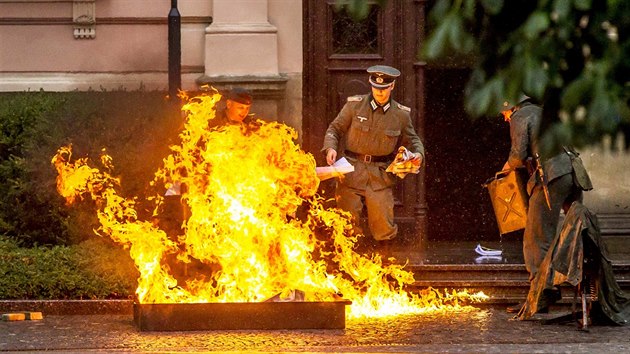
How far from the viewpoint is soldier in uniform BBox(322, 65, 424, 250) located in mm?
13523

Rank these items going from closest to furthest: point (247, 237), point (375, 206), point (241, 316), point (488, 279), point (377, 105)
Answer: point (241, 316) < point (247, 237) < point (375, 206) < point (377, 105) < point (488, 279)

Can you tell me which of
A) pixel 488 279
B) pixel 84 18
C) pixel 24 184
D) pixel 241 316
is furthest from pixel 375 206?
pixel 84 18

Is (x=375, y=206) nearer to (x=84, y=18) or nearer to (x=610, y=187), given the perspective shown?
(x=610, y=187)

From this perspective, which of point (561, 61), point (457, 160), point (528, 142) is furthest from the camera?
point (457, 160)

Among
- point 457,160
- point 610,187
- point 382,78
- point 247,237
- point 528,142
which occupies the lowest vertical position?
point 247,237

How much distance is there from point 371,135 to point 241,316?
101 inches

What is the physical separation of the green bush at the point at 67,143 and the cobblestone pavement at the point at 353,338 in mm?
1900

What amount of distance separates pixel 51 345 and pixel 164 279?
1.19 metres

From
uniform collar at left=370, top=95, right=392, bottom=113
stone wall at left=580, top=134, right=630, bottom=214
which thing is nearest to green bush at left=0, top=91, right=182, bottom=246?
uniform collar at left=370, top=95, right=392, bottom=113

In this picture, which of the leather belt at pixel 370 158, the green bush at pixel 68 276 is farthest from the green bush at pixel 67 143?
the leather belt at pixel 370 158

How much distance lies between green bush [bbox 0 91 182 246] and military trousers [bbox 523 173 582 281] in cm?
357

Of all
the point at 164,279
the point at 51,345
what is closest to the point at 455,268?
the point at 164,279

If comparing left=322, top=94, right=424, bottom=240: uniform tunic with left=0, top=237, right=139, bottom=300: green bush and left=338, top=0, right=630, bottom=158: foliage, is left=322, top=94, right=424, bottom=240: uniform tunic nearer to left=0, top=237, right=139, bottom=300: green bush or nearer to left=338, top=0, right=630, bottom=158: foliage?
Result: left=0, top=237, right=139, bottom=300: green bush

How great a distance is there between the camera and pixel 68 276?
43.7 ft
